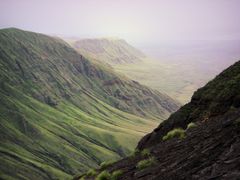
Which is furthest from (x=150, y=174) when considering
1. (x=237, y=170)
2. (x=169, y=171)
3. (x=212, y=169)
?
(x=237, y=170)

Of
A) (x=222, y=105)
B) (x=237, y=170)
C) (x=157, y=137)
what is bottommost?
(x=157, y=137)

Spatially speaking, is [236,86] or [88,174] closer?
[236,86]

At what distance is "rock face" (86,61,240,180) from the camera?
14.0m

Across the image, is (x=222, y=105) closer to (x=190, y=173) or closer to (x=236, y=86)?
(x=236, y=86)

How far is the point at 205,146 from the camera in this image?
16.7 m

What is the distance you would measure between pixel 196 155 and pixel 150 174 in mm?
3866

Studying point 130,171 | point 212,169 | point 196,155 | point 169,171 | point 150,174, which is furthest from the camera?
point 130,171

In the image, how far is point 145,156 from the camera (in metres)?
24.5

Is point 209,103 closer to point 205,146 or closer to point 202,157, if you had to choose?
point 205,146

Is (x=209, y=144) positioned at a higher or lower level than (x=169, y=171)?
higher

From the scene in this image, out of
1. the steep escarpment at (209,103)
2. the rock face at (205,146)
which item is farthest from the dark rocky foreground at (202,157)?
the steep escarpment at (209,103)

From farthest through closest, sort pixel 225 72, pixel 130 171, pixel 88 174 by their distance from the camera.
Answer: pixel 225 72 → pixel 88 174 → pixel 130 171

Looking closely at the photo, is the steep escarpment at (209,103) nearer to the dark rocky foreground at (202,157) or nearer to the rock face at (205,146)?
the rock face at (205,146)

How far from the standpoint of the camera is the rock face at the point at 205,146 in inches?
550
